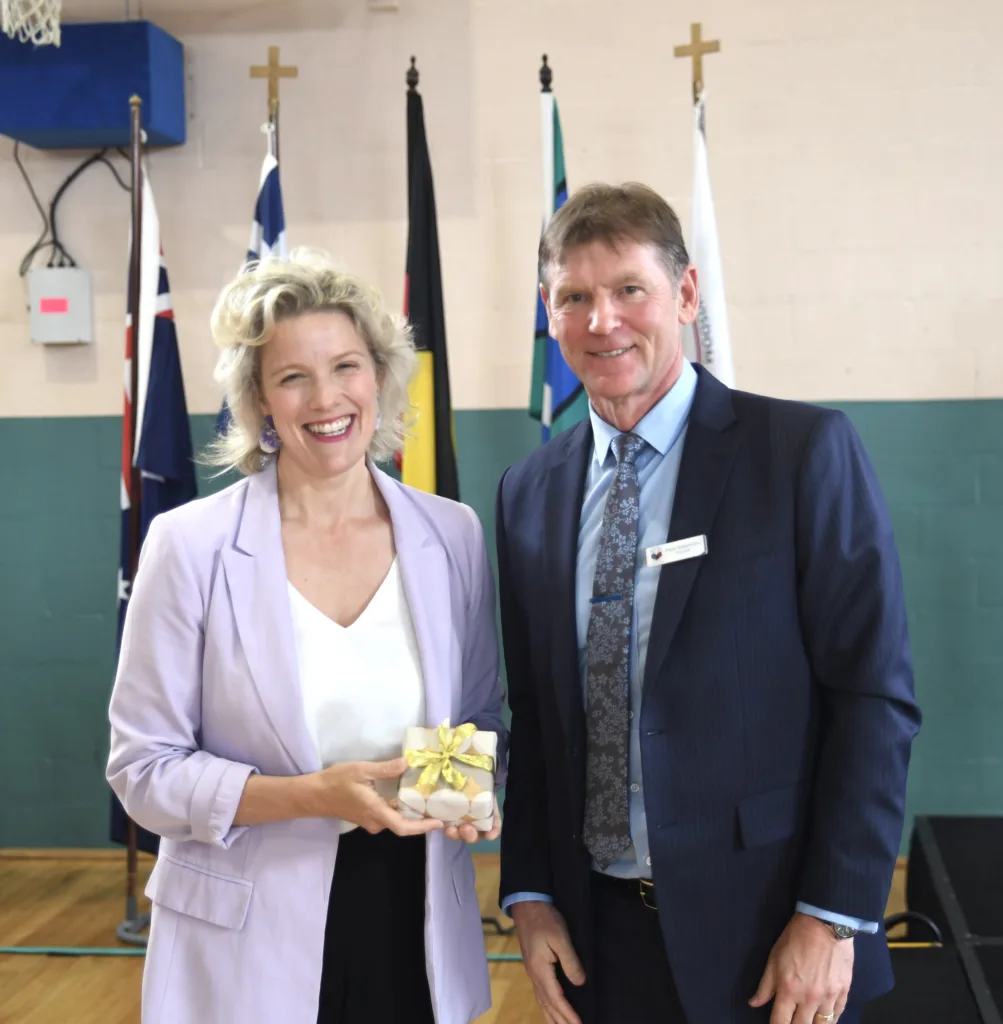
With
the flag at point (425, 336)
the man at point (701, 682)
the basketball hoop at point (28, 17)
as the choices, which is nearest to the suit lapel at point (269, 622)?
the man at point (701, 682)

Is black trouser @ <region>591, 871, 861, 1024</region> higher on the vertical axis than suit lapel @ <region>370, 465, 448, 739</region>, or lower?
lower

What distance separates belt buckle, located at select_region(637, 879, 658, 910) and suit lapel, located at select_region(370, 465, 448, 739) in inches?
14.5

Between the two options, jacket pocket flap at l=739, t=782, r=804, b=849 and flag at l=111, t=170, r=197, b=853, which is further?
flag at l=111, t=170, r=197, b=853

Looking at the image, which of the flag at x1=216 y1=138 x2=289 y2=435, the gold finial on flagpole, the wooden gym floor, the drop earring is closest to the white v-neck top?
the drop earring

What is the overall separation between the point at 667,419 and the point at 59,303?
314 cm

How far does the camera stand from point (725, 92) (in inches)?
154

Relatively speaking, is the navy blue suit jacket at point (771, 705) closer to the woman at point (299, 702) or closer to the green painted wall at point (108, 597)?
the woman at point (299, 702)

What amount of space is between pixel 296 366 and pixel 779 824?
0.96 meters

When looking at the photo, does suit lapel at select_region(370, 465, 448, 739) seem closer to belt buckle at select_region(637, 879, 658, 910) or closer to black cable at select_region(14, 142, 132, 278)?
belt buckle at select_region(637, 879, 658, 910)

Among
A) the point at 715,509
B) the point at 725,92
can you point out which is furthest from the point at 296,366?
the point at 725,92

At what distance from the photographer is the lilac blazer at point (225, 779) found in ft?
5.27

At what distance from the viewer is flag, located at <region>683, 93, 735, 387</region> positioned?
11.6 feet

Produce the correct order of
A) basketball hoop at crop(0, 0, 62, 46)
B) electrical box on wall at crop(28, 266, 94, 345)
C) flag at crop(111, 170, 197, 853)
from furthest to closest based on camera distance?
1. electrical box on wall at crop(28, 266, 94, 345)
2. flag at crop(111, 170, 197, 853)
3. basketball hoop at crop(0, 0, 62, 46)

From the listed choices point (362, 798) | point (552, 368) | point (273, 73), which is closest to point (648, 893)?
point (362, 798)
